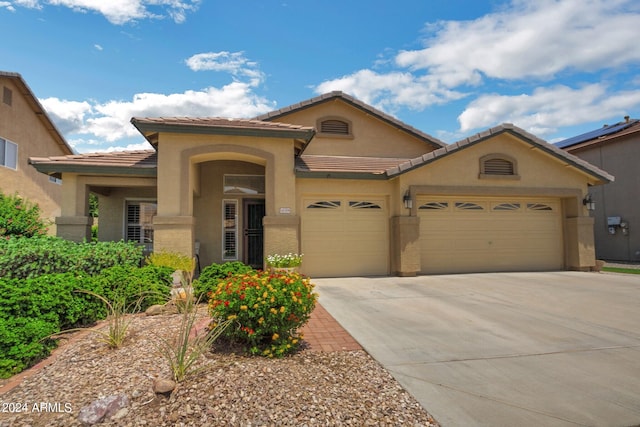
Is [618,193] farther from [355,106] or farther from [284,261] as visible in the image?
[284,261]

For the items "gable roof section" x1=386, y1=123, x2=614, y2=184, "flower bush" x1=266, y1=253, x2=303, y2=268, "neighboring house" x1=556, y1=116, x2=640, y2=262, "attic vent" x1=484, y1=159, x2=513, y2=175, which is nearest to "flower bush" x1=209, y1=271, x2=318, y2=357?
"flower bush" x1=266, y1=253, x2=303, y2=268

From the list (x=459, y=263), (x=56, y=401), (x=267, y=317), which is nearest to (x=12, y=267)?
(x=56, y=401)

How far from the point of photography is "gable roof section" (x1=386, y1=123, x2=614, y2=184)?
11.0 metres

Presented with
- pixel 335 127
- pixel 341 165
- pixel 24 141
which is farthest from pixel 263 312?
pixel 24 141

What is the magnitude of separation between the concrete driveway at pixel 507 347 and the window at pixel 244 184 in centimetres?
488

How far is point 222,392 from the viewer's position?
3414 mm

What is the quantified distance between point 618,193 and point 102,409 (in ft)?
67.6

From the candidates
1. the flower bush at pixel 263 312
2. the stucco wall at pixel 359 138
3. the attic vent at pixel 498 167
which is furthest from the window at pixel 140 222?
the attic vent at pixel 498 167

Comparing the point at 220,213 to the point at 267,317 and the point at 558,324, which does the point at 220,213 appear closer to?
the point at 267,317

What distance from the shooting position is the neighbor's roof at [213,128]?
9.88 meters

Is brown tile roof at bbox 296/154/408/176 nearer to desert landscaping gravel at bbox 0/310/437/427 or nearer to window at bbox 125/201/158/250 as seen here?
window at bbox 125/201/158/250

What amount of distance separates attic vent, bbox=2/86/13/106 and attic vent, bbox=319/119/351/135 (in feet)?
45.6

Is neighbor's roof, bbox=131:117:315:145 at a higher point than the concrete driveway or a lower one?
higher

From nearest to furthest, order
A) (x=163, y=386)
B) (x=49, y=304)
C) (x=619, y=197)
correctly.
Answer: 1. (x=163, y=386)
2. (x=49, y=304)
3. (x=619, y=197)
